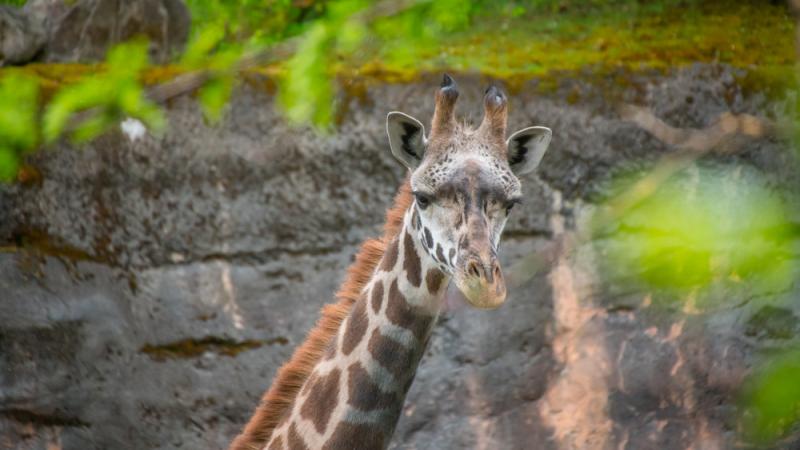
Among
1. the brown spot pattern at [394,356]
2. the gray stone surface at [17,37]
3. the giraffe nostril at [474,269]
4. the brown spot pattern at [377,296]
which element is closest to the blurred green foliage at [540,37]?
the gray stone surface at [17,37]

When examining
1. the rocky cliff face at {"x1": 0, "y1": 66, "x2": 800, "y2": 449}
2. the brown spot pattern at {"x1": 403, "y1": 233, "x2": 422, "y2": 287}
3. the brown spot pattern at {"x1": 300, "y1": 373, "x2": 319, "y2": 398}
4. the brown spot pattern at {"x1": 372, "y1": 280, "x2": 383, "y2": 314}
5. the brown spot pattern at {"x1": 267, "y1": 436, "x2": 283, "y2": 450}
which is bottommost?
the rocky cliff face at {"x1": 0, "y1": 66, "x2": 800, "y2": 449}

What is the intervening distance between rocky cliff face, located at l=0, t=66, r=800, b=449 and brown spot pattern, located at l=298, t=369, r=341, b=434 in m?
2.07

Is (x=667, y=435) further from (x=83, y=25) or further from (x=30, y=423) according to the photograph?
(x=83, y=25)

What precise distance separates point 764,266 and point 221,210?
3.93 m

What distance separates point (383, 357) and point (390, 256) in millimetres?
375

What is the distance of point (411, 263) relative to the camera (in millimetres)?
3885

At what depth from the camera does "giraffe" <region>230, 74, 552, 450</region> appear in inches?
143

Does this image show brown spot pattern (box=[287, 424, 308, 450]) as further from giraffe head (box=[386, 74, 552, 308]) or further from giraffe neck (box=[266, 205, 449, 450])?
giraffe head (box=[386, 74, 552, 308])

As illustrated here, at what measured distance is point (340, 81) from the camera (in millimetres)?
6160

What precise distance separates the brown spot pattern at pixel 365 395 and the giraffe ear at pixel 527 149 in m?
0.92

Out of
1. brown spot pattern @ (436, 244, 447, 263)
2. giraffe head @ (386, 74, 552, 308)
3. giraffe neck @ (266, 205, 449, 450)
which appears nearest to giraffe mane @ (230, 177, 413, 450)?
giraffe neck @ (266, 205, 449, 450)

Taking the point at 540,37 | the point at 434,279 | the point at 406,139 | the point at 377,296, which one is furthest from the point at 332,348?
the point at 540,37

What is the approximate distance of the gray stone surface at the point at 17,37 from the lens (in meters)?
6.55

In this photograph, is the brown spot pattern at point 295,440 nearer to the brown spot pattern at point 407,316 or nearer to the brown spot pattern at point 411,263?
the brown spot pattern at point 407,316
